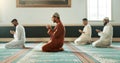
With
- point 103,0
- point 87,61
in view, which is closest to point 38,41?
point 103,0

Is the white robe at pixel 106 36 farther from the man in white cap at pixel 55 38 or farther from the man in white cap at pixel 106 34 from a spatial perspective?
the man in white cap at pixel 55 38

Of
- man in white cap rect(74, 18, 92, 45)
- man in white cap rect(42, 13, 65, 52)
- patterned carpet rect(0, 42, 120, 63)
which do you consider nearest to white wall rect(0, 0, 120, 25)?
man in white cap rect(74, 18, 92, 45)

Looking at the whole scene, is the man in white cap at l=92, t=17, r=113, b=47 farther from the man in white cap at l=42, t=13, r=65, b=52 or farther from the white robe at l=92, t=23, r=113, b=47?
the man in white cap at l=42, t=13, r=65, b=52

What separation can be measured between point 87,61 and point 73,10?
7.42 metres

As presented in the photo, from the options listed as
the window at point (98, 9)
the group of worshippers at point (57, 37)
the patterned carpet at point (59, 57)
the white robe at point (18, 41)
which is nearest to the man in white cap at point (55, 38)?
the group of worshippers at point (57, 37)

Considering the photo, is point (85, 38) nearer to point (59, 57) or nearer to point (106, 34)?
point (106, 34)

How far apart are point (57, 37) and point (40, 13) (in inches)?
202

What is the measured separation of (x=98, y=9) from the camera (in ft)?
43.2

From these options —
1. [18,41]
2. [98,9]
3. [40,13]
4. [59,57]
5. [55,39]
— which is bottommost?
[59,57]

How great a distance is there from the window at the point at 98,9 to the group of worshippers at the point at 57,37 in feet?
6.17

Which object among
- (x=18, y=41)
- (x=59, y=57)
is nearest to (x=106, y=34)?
(x=18, y=41)

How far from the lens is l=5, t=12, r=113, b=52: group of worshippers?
7.91 metres

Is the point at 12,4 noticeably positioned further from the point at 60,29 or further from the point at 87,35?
the point at 60,29

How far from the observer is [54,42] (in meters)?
7.90
